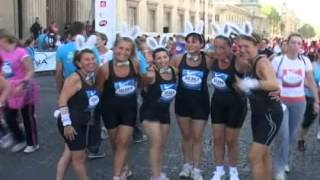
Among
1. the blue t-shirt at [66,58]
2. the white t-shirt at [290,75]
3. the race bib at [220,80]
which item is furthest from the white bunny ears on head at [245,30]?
the blue t-shirt at [66,58]

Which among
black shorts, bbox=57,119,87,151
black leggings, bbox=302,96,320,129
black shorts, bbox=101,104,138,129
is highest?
black shorts, bbox=101,104,138,129

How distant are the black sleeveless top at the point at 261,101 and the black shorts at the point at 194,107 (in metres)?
0.97

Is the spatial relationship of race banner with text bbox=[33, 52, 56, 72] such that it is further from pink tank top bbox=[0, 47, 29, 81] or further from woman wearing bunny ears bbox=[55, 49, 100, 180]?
woman wearing bunny ears bbox=[55, 49, 100, 180]

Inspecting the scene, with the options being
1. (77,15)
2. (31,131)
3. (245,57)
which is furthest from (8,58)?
(77,15)

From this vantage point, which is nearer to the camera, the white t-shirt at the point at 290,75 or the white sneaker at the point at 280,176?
the white sneaker at the point at 280,176

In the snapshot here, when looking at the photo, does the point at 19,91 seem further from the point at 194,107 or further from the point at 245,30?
the point at 245,30

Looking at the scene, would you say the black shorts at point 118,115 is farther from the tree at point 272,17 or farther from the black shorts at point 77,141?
the tree at point 272,17

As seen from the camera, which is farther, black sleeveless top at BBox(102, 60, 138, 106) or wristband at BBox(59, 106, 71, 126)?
black sleeveless top at BBox(102, 60, 138, 106)

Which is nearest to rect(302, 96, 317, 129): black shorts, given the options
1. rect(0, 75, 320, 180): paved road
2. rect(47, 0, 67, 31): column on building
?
rect(0, 75, 320, 180): paved road

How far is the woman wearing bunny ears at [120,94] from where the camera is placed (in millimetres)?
6266

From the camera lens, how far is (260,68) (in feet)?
18.9

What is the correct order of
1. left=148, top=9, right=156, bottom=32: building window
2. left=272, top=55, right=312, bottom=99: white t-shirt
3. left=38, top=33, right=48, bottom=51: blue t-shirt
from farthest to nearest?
left=148, top=9, right=156, bottom=32: building window
left=38, top=33, right=48, bottom=51: blue t-shirt
left=272, top=55, right=312, bottom=99: white t-shirt

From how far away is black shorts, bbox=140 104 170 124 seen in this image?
255 inches

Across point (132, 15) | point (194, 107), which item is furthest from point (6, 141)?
point (132, 15)
